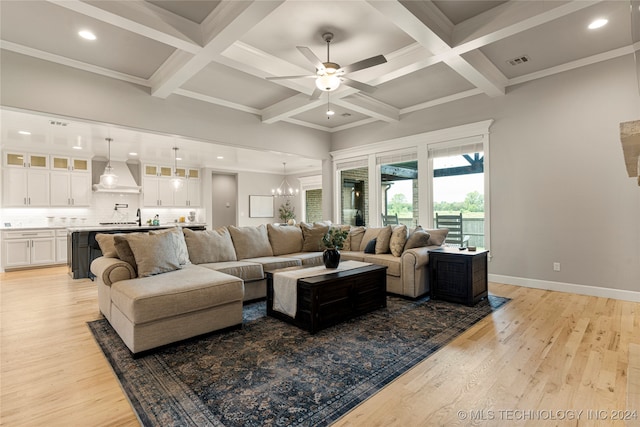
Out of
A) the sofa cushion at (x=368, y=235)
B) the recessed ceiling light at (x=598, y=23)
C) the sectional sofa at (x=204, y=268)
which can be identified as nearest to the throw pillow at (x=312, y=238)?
the sectional sofa at (x=204, y=268)

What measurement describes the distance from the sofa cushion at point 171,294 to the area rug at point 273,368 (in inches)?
12.8

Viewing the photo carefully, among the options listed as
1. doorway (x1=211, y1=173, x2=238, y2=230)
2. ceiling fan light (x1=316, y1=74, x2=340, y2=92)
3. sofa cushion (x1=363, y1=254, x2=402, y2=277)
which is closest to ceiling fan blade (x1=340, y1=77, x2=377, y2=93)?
ceiling fan light (x1=316, y1=74, x2=340, y2=92)

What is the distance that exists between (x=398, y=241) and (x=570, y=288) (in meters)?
2.34

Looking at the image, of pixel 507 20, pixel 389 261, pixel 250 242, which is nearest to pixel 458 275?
pixel 389 261

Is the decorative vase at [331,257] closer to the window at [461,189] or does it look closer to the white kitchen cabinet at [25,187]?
the window at [461,189]

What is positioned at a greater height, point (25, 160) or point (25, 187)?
point (25, 160)

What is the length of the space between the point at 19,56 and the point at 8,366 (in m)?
3.18

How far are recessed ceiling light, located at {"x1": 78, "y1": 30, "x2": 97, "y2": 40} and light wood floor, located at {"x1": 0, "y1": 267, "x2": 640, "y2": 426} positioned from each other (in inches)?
116

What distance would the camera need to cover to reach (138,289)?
99.2 inches

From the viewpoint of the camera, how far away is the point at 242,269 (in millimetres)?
3699

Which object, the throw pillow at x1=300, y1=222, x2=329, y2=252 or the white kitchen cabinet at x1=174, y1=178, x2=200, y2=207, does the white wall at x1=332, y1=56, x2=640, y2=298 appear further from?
the white kitchen cabinet at x1=174, y1=178, x2=200, y2=207

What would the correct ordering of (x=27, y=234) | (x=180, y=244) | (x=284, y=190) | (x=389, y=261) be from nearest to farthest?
(x=180, y=244)
(x=389, y=261)
(x=27, y=234)
(x=284, y=190)

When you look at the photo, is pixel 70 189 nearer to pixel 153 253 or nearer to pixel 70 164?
pixel 70 164

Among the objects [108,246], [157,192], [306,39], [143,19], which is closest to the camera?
[143,19]
